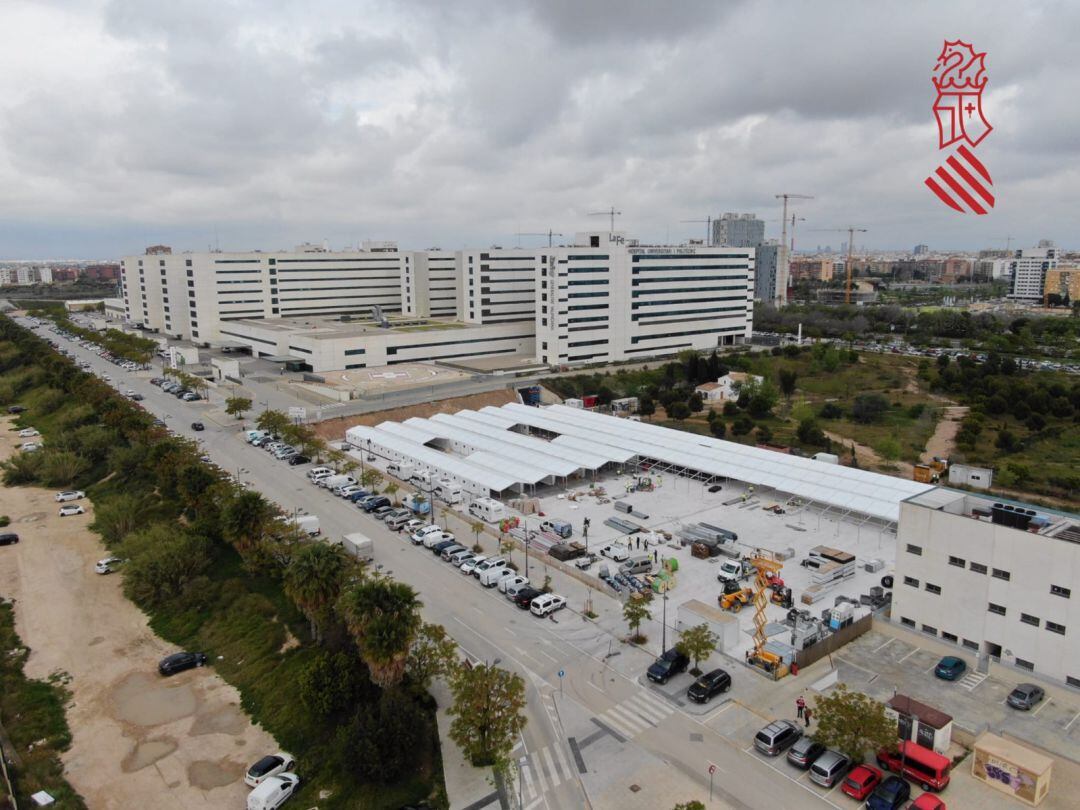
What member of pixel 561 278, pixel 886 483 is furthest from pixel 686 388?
pixel 886 483

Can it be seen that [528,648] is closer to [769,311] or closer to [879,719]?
[879,719]

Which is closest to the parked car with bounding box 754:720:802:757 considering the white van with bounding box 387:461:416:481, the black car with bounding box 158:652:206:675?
the black car with bounding box 158:652:206:675

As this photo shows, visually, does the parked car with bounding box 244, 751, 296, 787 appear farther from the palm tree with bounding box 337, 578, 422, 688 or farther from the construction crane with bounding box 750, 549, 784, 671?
the construction crane with bounding box 750, 549, 784, 671

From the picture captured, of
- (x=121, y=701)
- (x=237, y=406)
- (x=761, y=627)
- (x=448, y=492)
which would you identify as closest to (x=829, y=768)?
(x=761, y=627)

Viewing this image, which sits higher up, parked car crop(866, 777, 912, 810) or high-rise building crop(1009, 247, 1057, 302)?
high-rise building crop(1009, 247, 1057, 302)

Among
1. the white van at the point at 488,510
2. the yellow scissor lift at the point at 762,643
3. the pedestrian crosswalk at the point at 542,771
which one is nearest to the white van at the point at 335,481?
the white van at the point at 488,510

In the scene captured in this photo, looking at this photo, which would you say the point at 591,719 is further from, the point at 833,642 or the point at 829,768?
the point at 833,642
